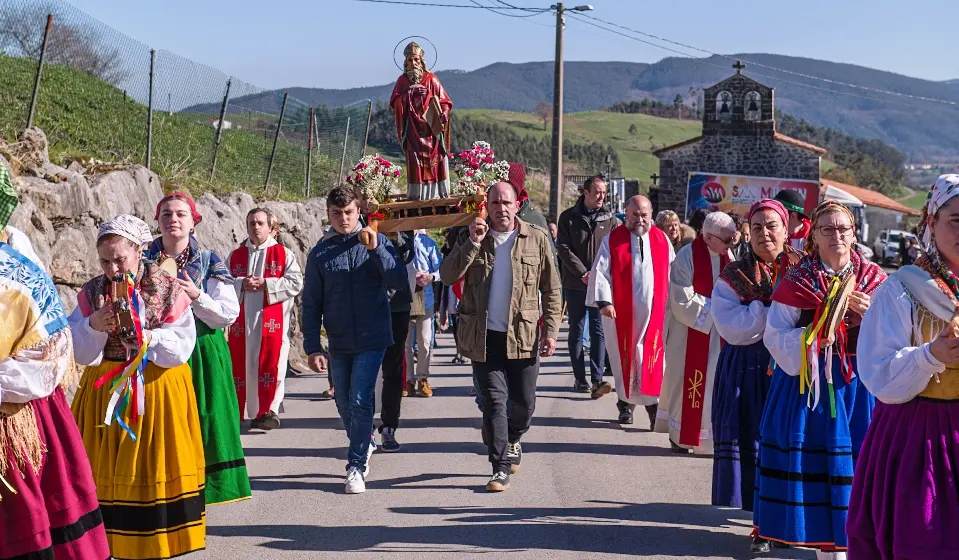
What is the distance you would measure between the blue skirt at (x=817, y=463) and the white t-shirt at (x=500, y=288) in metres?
2.57

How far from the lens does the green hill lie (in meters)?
14.1

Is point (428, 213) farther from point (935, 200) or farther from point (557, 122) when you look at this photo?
point (557, 122)

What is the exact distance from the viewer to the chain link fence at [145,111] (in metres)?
13.9

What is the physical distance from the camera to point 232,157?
18.3 meters

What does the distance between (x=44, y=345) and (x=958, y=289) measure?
11.1ft

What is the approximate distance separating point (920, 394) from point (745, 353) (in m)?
2.56

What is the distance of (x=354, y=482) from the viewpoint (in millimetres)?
8070

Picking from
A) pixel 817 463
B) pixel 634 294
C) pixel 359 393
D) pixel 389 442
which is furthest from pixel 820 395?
pixel 634 294

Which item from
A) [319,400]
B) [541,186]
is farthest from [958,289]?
[541,186]

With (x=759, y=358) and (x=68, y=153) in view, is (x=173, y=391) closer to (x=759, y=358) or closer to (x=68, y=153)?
(x=759, y=358)

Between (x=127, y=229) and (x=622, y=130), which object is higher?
(x=622, y=130)

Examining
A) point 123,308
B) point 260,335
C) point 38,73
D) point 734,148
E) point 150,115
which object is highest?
point 734,148

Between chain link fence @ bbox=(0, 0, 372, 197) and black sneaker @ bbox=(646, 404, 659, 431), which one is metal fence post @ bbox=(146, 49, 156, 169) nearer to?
chain link fence @ bbox=(0, 0, 372, 197)

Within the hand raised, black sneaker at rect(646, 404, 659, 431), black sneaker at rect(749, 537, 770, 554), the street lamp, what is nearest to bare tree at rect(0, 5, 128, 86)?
black sneaker at rect(646, 404, 659, 431)
